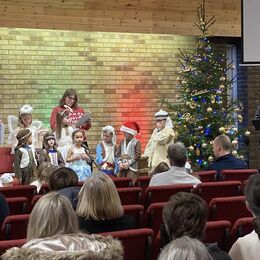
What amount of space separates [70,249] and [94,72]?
978 centimetres

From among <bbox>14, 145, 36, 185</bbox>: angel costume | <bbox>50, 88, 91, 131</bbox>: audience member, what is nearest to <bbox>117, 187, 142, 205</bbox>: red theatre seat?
<bbox>14, 145, 36, 185</bbox>: angel costume

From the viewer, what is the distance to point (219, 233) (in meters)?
3.64

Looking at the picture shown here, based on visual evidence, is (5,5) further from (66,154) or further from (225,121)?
(225,121)

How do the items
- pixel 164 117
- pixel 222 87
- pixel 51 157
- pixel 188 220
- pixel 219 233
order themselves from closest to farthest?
pixel 188 220, pixel 219 233, pixel 51 157, pixel 164 117, pixel 222 87

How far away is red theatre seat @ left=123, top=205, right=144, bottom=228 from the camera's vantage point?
166 inches

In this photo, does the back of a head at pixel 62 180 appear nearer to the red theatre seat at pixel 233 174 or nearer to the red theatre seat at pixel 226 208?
the red theatre seat at pixel 226 208

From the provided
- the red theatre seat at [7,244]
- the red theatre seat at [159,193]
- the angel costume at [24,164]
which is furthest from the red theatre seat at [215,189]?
the angel costume at [24,164]

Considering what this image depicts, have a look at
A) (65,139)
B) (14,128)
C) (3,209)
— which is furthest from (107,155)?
(3,209)

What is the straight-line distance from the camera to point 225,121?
409 inches

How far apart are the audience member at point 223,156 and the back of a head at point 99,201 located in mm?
3263

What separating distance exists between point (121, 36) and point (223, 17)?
7.52 ft

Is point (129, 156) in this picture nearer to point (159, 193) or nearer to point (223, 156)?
point (223, 156)

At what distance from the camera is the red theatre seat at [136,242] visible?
10.8 ft

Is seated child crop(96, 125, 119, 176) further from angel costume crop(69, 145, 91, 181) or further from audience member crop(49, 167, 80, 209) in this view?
audience member crop(49, 167, 80, 209)
